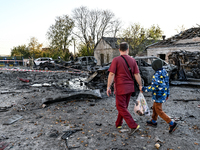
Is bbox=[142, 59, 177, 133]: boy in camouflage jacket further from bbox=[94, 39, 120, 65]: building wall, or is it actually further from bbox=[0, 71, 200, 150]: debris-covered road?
bbox=[94, 39, 120, 65]: building wall

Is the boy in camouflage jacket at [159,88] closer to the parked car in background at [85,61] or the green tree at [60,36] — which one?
the parked car in background at [85,61]

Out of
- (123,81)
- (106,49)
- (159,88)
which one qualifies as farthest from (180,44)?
(106,49)

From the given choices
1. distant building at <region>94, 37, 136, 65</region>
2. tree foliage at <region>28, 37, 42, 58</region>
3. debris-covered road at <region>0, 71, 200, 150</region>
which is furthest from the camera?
tree foliage at <region>28, 37, 42, 58</region>

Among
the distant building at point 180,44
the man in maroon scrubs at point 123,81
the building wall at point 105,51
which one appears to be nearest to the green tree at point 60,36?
the building wall at point 105,51

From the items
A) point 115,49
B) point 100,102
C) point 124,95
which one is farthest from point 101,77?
point 115,49

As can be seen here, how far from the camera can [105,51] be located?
126 ft

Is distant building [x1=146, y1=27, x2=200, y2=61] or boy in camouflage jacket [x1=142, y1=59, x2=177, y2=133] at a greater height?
distant building [x1=146, y1=27, x2=200, y2=61]

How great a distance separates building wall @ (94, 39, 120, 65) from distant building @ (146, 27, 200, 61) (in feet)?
48.0

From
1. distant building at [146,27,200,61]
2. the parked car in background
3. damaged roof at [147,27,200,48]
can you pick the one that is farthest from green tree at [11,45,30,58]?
damaged roof at [147,27,200,48]

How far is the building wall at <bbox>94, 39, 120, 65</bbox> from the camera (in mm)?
36688

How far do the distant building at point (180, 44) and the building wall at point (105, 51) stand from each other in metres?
14.6

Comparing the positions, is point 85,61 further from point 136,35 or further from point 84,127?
point 84,127

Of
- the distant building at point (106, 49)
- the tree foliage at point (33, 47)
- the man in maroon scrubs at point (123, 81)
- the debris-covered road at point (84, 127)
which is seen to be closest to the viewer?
the debris-covered road at point (84, 127)

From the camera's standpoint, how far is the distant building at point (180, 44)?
17.7 metres
